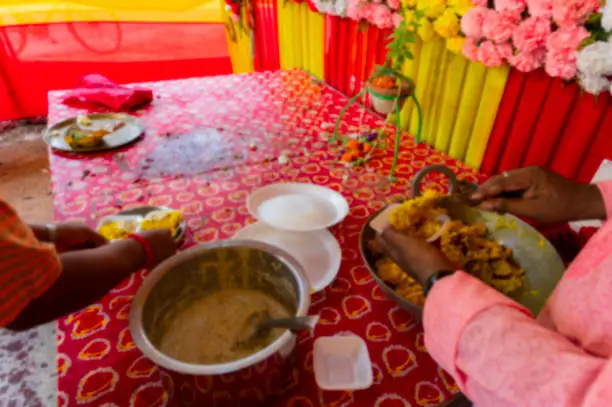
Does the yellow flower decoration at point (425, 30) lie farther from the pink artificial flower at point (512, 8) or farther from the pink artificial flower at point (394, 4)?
the pink artificial flower at point (512, 8)

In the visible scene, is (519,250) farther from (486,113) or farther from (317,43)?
(317,43)

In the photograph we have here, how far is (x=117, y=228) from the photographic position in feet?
Answer: 3.40

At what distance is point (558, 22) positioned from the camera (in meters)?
1.08

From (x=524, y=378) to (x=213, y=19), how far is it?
3.95 m

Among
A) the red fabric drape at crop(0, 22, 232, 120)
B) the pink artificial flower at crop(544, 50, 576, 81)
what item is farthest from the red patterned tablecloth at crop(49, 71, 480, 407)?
the red fabric drape at crop(0, 22, 232, 120)

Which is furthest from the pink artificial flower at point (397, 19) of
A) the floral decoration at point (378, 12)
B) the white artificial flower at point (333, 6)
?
the white artificial flower at point (333, 6)

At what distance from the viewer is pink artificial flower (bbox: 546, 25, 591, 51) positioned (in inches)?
41.0

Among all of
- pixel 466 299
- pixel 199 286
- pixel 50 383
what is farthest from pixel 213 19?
pixel 466 299

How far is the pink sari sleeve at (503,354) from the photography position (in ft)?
1.44

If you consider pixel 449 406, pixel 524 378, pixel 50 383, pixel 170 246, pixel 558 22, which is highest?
pixel 558 22

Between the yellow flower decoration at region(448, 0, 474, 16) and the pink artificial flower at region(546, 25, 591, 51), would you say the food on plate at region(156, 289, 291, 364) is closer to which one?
the pink artificial flower at region(546, 25, 591, 51)

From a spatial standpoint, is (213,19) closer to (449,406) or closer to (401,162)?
(401,162)

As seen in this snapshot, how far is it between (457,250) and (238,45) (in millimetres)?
3403

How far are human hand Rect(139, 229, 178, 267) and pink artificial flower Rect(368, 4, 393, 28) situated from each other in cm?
137
